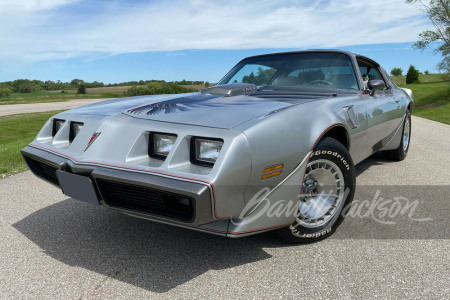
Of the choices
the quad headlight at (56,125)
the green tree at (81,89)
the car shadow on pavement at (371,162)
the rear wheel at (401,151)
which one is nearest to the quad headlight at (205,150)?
the quad headlight at (56,125)

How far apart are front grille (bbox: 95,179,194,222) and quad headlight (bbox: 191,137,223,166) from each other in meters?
0.24

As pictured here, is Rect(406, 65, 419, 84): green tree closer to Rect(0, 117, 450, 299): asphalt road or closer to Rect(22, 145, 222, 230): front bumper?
Rect(0, 117, 450, 299): asphalt road

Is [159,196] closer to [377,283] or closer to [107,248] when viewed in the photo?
[107,248]

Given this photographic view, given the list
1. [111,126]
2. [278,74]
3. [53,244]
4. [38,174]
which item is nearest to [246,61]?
[278,74]

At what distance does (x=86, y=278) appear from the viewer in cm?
220

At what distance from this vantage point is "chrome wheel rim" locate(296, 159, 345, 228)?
8.30 ft

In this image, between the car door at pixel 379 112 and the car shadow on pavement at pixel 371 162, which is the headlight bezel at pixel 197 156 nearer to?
the car door at pixel 379 112

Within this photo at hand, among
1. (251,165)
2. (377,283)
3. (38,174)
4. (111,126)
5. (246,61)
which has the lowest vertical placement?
(377,283)

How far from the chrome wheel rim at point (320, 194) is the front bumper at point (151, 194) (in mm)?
835

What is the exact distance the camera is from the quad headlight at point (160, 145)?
86.6 inches

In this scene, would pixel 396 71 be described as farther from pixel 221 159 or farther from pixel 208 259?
pixel 221 159

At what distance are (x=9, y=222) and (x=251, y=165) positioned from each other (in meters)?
2.42

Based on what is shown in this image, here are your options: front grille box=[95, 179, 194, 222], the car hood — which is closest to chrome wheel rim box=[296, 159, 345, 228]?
the car hood
